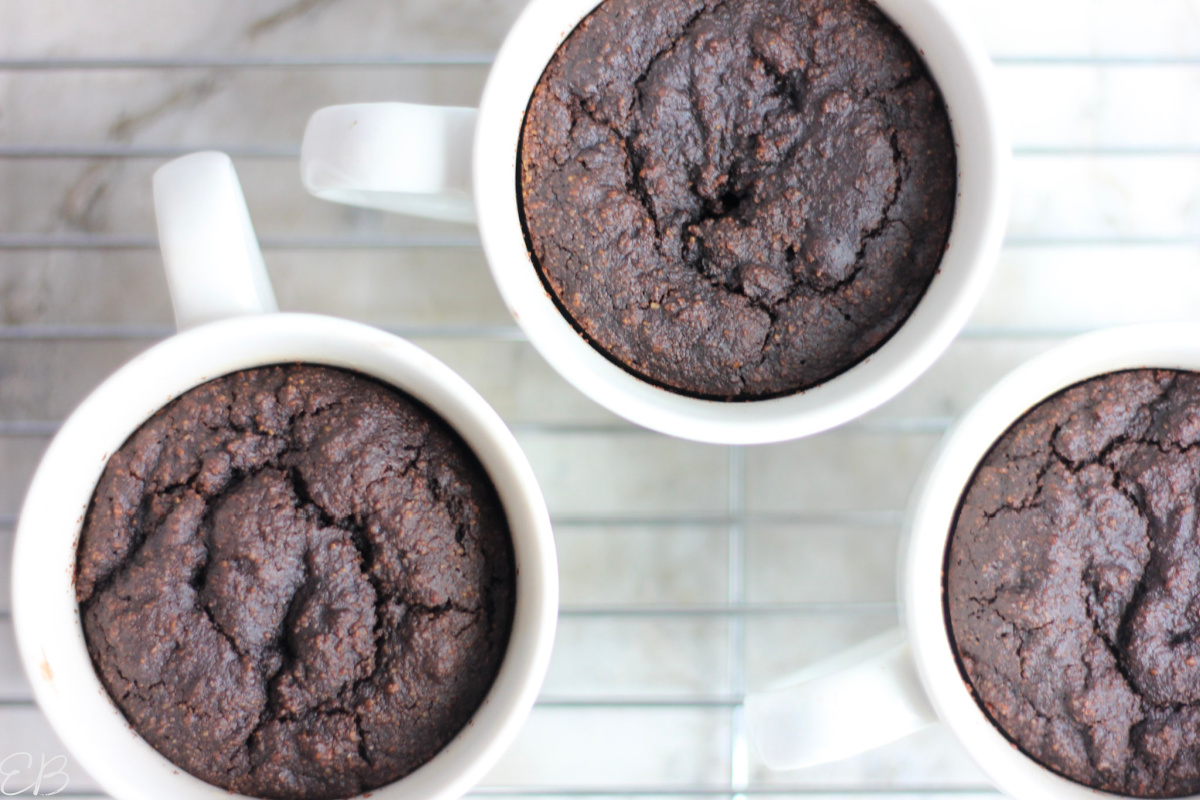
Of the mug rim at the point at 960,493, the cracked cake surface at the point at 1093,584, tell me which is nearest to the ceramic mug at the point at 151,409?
the mug rim at the point at 960,493

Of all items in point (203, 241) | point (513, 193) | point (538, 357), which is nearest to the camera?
point (203, 241)

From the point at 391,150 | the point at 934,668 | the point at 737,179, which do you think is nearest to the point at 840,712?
the point at 934,668

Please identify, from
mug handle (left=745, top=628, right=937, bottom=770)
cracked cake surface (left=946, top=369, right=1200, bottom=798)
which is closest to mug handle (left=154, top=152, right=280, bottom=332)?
mug handle (left=745, top=628, right=937, bottom=770)

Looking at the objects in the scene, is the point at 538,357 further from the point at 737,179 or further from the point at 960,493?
the point at 960,493

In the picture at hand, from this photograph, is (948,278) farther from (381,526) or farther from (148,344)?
(148,344)

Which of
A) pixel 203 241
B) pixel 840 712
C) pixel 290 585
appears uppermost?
pixel 203 241

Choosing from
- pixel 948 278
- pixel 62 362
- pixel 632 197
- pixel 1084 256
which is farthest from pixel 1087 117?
pixel 62 362

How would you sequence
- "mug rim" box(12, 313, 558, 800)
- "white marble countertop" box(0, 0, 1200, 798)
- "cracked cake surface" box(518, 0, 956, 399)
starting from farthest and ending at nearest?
"white marble countertop" box(0, 0, 1200, 798) → "cracked cake surface" box(518, 0, 956, 399) → "mug rim" box(12, 313, 558, 800)

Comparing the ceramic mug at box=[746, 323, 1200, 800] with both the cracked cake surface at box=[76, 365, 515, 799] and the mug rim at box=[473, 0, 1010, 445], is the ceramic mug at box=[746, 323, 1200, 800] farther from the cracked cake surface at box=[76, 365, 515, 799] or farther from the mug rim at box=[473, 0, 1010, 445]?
the cracked cake surface at box=[76, 365, 515, 799]
